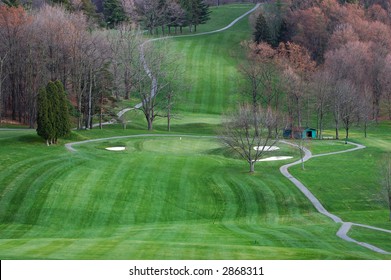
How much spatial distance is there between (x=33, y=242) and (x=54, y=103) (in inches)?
1235

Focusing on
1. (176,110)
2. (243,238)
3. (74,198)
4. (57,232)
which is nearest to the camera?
(243,238)

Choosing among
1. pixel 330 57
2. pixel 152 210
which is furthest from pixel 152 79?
pixel 152 210

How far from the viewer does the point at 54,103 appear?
60.9 meters

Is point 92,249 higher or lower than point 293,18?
lower

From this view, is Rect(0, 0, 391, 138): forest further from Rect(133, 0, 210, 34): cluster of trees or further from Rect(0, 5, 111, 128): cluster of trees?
Rect(133, 0, 210, 34): cluster of trees

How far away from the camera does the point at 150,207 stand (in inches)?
1809

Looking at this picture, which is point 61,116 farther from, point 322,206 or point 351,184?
point 351,184

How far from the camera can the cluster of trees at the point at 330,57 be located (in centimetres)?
8494

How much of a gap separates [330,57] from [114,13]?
49.0 metres

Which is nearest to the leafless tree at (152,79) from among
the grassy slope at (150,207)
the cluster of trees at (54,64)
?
the cluster of trees at (54,64)

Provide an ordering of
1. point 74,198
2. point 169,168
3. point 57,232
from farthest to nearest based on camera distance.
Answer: point 169,168, point 74,198, point 57,232

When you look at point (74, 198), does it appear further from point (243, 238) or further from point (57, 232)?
point (243, 238)

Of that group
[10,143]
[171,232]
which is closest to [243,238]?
[171,232]

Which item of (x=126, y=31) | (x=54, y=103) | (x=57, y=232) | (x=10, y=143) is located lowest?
(x=57, y=232)
